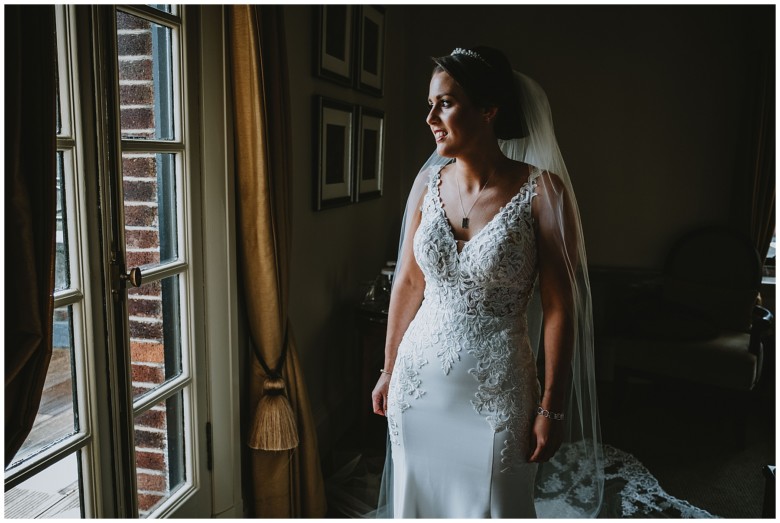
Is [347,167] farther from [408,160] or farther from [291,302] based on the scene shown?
[408,160]

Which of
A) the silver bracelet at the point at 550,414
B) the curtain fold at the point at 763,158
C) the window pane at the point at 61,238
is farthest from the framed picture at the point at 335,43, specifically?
the curtain fold at the point at 763,158

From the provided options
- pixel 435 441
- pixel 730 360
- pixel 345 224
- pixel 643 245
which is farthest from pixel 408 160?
pixel 435 441

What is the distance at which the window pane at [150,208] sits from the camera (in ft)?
5.97

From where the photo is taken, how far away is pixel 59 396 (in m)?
1.62

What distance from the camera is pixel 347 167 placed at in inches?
123

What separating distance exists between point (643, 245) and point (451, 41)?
5.74ft

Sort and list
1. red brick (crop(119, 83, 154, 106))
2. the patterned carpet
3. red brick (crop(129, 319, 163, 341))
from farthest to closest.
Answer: the patterned carpet < red brick (crop(129, 319, 163, 341)) < red brick (crop(119, 83, 154, 106))

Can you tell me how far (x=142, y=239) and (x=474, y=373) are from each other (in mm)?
991

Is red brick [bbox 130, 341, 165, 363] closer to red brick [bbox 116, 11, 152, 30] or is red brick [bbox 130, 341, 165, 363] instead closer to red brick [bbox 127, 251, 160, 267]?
red brick [bbox 127, 251, 160, 267]

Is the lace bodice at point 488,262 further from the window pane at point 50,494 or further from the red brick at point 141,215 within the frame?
the window pane at point 50,494

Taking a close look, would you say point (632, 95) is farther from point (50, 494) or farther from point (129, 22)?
point (50, 494)

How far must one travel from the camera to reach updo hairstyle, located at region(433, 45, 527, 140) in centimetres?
167

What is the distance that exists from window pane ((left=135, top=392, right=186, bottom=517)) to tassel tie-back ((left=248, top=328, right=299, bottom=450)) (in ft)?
0.83

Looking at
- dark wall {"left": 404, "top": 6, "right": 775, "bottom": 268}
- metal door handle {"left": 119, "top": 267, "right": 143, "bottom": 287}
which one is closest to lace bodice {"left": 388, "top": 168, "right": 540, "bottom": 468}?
metal door handle {"left": 119, "top": 267, "right": 143, "bottom": 287}
